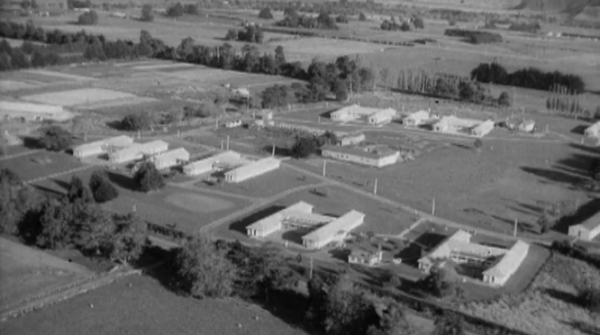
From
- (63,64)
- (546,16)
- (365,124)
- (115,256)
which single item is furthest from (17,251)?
(546,16)

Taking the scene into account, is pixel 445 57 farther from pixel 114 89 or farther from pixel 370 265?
pixel 370 265

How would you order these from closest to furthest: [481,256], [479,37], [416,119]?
[481,256] → [416,119] → [479,37]

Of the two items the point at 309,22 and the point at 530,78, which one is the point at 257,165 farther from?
the point at 309,22

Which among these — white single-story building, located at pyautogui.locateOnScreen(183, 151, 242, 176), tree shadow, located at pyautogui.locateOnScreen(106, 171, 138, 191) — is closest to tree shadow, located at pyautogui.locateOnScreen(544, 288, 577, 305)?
white single-story building, located at pyautogui.locateOnScreen(183, 151, 242, 176)

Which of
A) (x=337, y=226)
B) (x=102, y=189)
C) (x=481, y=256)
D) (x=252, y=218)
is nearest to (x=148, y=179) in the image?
(x=102, y=189)

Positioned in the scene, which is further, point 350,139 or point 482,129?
point 482,129

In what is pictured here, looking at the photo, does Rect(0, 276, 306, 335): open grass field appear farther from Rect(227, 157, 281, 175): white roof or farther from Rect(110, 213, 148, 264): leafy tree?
Rect(227, 157, 281, 175): white roof

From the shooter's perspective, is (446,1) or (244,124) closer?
(244,124)
